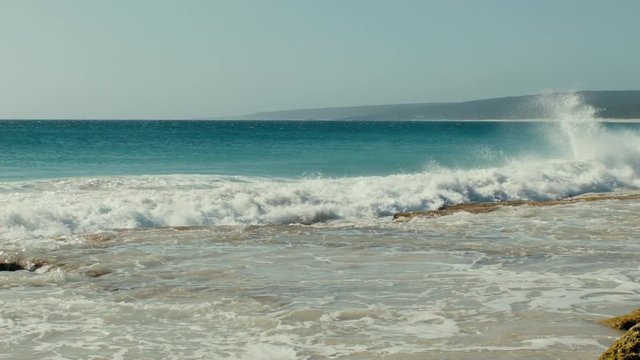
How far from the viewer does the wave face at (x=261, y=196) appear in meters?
18.1

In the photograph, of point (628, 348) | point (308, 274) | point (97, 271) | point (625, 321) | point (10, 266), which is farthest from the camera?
point (10, 266)

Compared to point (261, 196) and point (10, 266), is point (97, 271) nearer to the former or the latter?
point (10, 266)

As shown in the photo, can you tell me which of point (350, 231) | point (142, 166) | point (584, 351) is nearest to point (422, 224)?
point (350, 231)

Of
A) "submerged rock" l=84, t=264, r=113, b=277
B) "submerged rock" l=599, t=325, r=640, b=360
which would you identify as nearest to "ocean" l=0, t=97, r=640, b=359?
"submerged rock" l=84, t=264, r=113, b=277

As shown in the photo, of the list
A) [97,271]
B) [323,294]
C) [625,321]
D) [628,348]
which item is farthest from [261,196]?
[628,348]

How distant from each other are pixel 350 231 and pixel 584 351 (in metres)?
8.75

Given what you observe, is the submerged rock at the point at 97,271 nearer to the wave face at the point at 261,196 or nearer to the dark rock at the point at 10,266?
the dark rock at the point at 10,266

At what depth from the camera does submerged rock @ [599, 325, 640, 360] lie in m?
5.62

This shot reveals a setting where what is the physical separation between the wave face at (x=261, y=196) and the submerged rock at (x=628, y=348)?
39.7 feet

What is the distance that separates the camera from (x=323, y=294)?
991 centimetres

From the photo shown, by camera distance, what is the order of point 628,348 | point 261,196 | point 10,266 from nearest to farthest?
point 628,348 → point 10,266 → point 261,196

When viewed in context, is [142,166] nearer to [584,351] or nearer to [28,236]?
[28,236]

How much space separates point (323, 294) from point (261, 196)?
37.3 feet

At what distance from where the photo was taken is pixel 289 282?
10.7 metres
